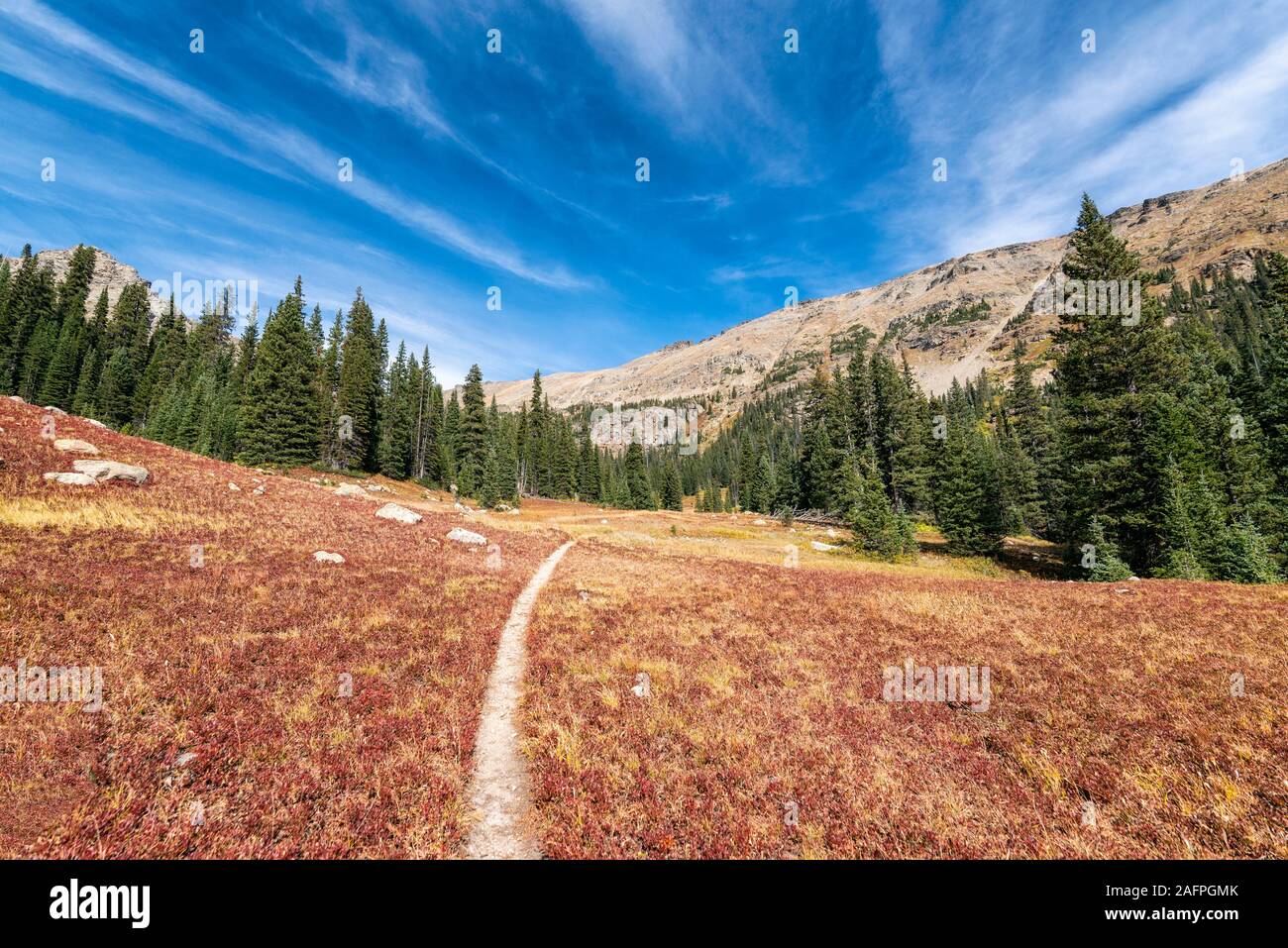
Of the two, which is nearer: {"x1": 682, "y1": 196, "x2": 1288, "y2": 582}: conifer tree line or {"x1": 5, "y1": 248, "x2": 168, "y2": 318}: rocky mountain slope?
{"x1": 682, "y1": 196, "x2": 1288, "y2": 582}: conifer tree line

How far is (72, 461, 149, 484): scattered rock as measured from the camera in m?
20.2

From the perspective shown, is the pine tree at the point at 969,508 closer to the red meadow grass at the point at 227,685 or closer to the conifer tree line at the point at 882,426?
the conifer tree line at the point at 882,426

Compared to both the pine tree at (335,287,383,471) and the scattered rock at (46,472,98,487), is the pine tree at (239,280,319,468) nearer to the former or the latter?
the pine tree at (335,287,383,471)

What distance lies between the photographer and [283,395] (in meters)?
55.6

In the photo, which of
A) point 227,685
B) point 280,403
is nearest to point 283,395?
point 280,403

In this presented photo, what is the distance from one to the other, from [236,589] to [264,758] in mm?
8671

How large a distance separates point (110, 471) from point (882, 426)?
68886 millimetres

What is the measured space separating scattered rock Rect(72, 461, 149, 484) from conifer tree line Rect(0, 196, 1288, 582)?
126 ft

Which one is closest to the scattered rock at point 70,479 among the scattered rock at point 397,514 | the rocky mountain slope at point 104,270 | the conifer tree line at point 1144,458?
the scattered rock at point 397,514

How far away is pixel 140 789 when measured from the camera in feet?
17.8

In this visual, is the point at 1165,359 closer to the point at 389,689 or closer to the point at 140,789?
the point at 389,689

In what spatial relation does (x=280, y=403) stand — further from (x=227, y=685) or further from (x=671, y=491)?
(x=671, y=491)

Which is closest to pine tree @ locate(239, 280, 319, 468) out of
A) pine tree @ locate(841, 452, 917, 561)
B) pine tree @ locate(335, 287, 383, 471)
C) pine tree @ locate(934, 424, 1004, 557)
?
pine tree @ locate(335, 287, 383, 471)
